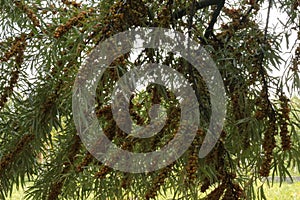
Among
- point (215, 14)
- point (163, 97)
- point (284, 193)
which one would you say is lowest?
point (284, 193)

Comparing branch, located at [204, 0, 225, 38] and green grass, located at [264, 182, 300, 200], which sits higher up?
branch, located at [204, 0, 225, 38]

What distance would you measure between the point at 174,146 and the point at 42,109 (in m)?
0.23

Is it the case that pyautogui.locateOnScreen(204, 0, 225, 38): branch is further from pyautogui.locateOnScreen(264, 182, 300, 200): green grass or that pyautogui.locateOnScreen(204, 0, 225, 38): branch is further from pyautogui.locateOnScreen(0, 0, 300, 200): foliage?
pyautogui.locateOnScreen(264, 182, 300, 200): green grass

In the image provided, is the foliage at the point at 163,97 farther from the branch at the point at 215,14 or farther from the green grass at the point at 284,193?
the green grass at the point at 284,193

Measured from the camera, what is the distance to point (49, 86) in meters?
0.75

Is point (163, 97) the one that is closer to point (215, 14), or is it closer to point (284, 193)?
point (215, 14)

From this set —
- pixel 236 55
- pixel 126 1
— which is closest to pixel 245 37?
pixel 236 55

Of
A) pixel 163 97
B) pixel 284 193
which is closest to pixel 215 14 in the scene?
pixel 163 97

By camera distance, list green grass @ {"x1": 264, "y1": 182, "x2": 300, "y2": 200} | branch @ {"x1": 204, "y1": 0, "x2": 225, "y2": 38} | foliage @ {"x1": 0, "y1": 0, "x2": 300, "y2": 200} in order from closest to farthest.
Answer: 1. foliage @ {"x1": 0, "y1": 0, "x2": 300, "y2": 200}
2. branch @ {"x1": 204, "y1": 0, "x2": 225, "y2": 38}
3. green grass @ {"x1": 264, "y1": 182, "x2": 300, "y2": 200}

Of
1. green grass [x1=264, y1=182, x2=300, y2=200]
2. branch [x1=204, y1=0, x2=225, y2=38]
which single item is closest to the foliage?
branch [x1=204, y1=0, x2=225, y2=38]

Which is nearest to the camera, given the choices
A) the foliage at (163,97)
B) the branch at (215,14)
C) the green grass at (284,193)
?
the foliage at (163,97)

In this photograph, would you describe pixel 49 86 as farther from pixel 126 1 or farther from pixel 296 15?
pixel 296 15

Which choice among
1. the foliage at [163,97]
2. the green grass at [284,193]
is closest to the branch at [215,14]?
the foliage at [163,97]

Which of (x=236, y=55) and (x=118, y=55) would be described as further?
(x=236, y=55)
